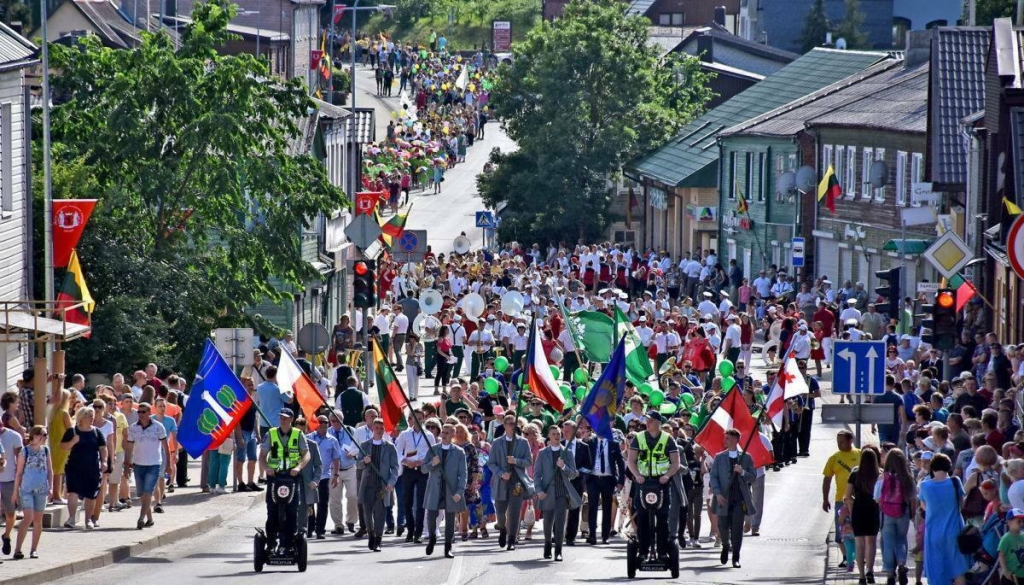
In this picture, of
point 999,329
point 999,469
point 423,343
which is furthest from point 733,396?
point 423,343

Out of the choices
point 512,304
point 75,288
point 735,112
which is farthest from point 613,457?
point 735,112

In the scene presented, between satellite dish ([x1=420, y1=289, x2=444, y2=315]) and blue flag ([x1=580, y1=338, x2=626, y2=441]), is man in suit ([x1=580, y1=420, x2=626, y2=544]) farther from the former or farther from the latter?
satellite dish ([x1=420, y1=289, x2=444, y2=315])

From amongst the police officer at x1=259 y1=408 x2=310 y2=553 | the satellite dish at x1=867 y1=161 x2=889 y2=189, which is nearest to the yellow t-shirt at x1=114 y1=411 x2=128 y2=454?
the police officer at x1=259 y1=408 x2=310 y2=553

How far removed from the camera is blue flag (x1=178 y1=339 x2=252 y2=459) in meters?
24.8

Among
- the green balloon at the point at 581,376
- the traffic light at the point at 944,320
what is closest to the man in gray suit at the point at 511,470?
the traffic light at the point at 944,320

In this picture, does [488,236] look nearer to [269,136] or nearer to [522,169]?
[522,169]

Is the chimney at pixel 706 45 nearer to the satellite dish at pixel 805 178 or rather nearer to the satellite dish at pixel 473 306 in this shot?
the satellite dish at pixel 805 178

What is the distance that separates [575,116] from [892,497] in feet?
160

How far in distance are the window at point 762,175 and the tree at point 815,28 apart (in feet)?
112

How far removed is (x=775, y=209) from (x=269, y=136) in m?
27.9

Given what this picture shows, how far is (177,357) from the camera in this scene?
109ft

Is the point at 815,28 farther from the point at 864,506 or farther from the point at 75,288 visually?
the point at 864,506

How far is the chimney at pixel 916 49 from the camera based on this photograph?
58656 millimetres

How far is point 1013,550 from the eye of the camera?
16094mm
